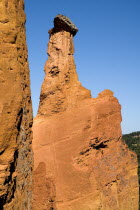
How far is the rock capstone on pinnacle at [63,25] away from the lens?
1662cm

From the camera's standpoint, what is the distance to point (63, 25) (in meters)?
16.9

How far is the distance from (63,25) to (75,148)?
8245mm

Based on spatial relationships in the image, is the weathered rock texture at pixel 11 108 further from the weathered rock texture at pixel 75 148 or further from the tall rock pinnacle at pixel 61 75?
the tall rock pinnacle at pixel 61 75

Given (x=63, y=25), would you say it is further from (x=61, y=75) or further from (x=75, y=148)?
(x=75, y=148)

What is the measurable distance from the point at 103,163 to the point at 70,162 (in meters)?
1.87

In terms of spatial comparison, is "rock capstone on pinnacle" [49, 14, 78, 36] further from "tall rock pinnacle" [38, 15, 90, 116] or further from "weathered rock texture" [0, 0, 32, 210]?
"weathered rock texture" [0, 0, 32, 210]

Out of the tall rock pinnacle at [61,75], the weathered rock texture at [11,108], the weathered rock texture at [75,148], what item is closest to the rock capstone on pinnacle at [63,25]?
the tall rock pinnacle at [61,75]

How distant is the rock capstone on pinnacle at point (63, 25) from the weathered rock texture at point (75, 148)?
0.50 meters

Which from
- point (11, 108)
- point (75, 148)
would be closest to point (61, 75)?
point (75, 148)

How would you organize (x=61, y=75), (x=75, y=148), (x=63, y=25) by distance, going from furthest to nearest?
1. (x=63, y=25)
2. (x=61, y=75)
3. (x=75, y=148)

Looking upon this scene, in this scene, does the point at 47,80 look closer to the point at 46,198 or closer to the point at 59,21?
the point at 59,21

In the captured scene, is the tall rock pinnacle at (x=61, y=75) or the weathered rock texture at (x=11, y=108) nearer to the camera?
the weathered rock texture at (x=11, y=108)

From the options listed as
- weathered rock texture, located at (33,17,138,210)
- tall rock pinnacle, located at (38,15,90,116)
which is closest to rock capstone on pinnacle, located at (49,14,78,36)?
tall rock pinnacle, located at (38,15,90,116)

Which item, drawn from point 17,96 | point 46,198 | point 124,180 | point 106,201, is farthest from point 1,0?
point 124,180
